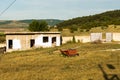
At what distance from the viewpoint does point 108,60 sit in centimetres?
2841

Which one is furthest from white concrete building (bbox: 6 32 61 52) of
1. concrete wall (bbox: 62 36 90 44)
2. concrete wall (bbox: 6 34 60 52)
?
concrete wall (bbox: 62 36 90 44)

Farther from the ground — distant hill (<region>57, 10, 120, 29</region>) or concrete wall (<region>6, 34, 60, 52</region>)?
distant hill (<region>57, 10, 120, 29</region>)

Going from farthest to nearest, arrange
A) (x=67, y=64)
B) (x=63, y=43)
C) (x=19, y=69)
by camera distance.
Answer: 1. (x=63, y=43)
2. (x=67, y=64)
3. (x=19, y=69)

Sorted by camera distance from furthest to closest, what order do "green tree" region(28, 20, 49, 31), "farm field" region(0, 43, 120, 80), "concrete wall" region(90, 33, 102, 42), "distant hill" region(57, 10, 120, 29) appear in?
"distant hill" region(57, 10, 120, 29)
"green tree" region(28, 20, 49, 31)
"concrete wall" region(90, 33, 102, 42)
"farm field" region(0, 43, 120, 80)

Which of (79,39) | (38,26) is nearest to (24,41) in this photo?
(79,39)

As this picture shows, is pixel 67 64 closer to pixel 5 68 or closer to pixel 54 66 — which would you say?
pixel 54 66

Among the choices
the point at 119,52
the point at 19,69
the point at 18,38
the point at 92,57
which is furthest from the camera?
the point at 18,38

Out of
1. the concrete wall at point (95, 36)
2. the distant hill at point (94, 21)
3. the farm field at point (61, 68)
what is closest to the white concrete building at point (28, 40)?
the concrete wall at point (95, 36)

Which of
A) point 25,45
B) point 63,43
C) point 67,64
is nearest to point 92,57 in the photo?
point 67,64

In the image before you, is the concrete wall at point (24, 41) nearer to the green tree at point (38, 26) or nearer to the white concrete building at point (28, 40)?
the white concrete building at point (28, 40)

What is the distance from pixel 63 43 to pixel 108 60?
2245cm

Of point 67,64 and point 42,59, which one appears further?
point 42,59

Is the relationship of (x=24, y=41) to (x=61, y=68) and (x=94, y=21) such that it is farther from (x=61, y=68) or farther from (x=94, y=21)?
(x=94, y=21)

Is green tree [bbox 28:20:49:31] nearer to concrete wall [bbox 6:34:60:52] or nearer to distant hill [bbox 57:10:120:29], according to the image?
distant hill [bbox 57:10:120:29]
